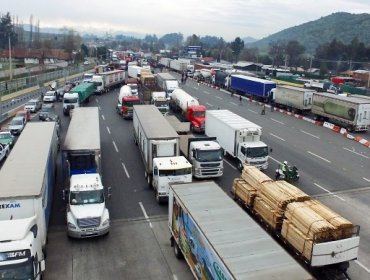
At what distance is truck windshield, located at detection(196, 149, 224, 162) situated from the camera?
85.1 ft

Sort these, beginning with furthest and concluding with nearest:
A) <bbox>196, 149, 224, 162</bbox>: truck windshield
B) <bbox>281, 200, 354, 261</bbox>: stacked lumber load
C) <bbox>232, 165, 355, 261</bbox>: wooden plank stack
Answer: <bbox>196, 149, 224, 162</bbox>: truck windshield, <bbox>232, 165, 355, 261</bbox>: wooden plank stack, <bbox>281, 200, 354, 261</bbox>: stacked lumber load

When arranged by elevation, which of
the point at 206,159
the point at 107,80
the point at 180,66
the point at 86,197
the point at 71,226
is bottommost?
the point at 71,226

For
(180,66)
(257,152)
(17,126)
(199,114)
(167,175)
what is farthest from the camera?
(180,66)

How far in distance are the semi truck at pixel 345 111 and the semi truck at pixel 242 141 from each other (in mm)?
17421

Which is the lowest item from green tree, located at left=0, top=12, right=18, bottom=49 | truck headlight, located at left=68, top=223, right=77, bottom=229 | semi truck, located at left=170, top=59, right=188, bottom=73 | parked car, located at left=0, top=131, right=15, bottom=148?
truck headlight, located at left=68, top=223, right=77, bottom=229

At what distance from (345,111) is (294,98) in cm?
1026

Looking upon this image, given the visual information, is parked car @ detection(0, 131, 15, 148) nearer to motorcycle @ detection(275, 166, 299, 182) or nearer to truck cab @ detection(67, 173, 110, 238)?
truck cab @ detection(67, 173, 110, 238)

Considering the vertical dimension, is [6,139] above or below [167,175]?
below

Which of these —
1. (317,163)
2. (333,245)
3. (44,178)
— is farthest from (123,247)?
(317,163)

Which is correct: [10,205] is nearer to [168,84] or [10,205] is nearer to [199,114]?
[199,114]

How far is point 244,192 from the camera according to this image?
20.8 meters

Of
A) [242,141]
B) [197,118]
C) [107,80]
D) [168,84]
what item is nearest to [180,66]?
[107,80]

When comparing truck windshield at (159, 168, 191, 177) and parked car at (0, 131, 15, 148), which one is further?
parked car at (0, 131, 15, 148)

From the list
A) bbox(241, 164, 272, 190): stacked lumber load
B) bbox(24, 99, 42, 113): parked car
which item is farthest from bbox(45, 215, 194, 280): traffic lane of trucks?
bbox(24, 99, 42, 113): parked car
